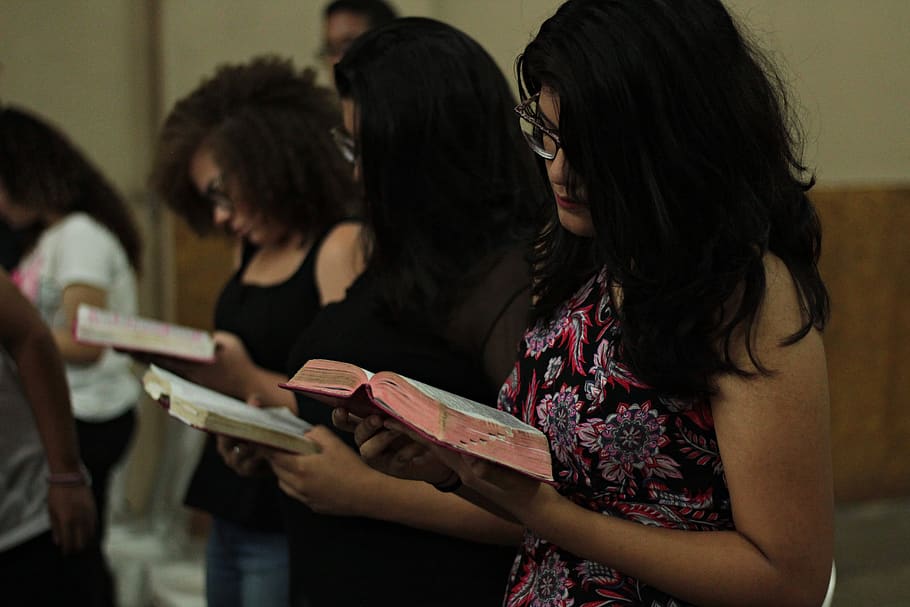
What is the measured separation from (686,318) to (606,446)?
17 centimetres

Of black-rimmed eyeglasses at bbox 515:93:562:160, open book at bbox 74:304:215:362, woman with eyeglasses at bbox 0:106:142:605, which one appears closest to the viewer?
black-rimmed eyeglasses at bbox 515:93:562:160

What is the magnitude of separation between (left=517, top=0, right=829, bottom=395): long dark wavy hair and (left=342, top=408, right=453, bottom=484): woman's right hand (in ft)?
0.96

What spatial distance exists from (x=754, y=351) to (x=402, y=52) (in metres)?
0.82

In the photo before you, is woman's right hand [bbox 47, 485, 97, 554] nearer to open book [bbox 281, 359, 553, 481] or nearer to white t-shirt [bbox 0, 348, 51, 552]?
white t-shirt [bbox 0, 348, 51, 552]

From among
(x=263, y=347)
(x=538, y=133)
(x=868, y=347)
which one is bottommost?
(x=868, y=347)

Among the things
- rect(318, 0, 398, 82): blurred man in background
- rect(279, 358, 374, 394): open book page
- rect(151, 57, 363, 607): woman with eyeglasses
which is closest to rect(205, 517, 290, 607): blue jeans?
rect(151, 57, 363, 607): woman with eyeglasses

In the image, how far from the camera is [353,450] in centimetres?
167

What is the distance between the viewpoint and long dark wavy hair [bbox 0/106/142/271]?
314 cm

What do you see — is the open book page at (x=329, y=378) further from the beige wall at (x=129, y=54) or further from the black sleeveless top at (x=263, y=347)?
the beige wall at (x=129, y=54)

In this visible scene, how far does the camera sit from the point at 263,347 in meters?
2.19

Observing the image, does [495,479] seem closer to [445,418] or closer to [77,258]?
[445,418]

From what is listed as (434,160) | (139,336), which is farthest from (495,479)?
(139,336)

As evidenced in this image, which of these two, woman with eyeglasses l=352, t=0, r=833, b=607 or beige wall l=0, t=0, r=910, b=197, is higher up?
woman with eyeglasses l=352, t=0, r=833, b=607

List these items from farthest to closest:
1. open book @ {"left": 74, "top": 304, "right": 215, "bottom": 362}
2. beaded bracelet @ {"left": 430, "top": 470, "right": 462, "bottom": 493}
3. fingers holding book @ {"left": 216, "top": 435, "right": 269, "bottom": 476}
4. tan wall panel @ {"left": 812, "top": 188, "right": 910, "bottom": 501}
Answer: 1. tan wall panel @ {"left": 812, "top": 188, "right": 910, "bottom": 501}
2. open book @ {"left": 74, "top": 304, "right": 215, "bottom": 362}
3. fingers holding book @ {"left": 216, "top": 435, "right": 269, "bottom": 476}
4. beaded bracelet @ {"left": 430, "top": 470, "right": 462, "bottom": 493}
